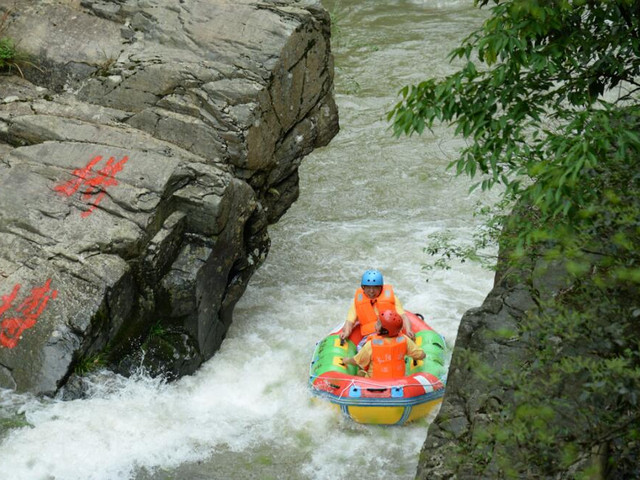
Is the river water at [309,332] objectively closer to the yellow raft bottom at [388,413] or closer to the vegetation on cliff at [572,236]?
the yellow raft bottom at [388,413]

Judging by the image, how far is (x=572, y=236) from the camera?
155 inches

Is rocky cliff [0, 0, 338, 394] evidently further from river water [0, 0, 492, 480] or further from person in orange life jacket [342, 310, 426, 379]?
person in orange life jacket [342, 310, 426, 379]

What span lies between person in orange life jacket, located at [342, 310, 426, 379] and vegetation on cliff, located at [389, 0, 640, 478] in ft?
7.16

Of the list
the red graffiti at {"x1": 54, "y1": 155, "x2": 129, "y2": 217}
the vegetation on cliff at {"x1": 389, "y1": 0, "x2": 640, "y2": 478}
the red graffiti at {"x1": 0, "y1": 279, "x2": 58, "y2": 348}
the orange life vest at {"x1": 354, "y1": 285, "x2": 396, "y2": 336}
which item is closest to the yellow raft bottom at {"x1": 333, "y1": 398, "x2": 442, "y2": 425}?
the orange life vest at {"x1": 354, "y1": 285, "x2": 396, "y2": 336}

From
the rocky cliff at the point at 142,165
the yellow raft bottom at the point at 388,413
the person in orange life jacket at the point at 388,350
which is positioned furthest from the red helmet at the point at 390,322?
the rocky cliff at the point at 142,165

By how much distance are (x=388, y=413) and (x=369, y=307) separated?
50.4 inches

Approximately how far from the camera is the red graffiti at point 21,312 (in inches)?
264

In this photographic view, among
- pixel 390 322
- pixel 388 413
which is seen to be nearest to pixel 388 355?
pixel 390 322

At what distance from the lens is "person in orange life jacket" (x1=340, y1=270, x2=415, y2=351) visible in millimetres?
8039

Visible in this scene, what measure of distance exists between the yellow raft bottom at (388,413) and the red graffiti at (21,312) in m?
2.66

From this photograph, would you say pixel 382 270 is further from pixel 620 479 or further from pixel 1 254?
pixel 620 479

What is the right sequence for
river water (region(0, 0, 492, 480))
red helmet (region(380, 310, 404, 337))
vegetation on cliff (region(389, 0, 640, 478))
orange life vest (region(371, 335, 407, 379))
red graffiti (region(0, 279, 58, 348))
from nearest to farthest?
vegetation on cliff (region(389, 0, 640, 478))
river water (region(0, 0, 492, 480))
red graffiti (region(0, 279, 58, 348))
red helmet (region(380, 310, 404, 337))
orange life vest (region(371, 335, 407, 379))

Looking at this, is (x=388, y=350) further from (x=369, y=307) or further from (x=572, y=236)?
(x=572, y=236)

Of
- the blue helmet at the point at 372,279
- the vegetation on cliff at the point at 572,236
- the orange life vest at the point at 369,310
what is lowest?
the orange life vest at the point at 369,310
